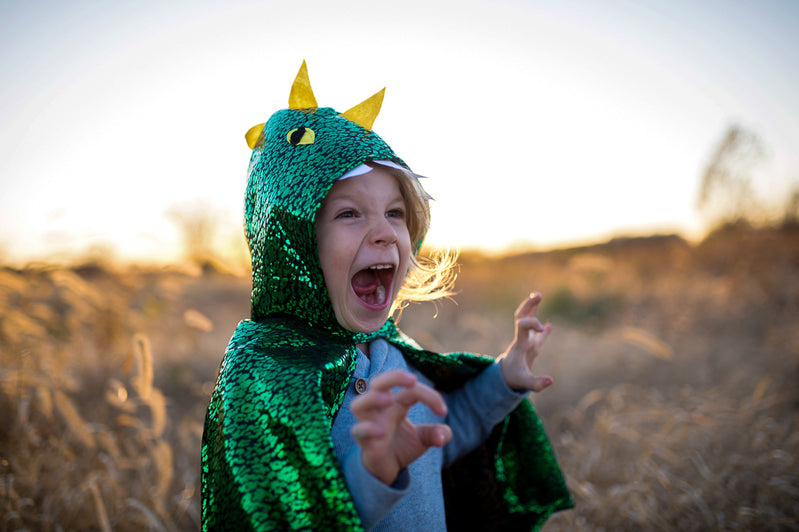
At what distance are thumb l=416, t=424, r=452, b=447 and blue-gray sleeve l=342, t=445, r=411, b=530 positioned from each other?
11 centimetres

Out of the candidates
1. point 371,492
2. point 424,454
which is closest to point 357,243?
point 371,492

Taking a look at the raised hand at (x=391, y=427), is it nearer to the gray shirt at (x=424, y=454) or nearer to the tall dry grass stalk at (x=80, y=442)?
the gray shirt at (x=424, y=454)

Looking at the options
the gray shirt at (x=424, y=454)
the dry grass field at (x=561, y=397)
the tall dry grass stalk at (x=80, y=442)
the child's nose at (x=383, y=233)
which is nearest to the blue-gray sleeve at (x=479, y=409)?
the gray shirt at (x=424, y=454)

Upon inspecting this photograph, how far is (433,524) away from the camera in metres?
1.55

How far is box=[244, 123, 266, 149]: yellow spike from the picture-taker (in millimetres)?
1895

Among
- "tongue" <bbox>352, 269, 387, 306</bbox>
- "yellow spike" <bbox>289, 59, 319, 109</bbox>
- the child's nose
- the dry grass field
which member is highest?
"yellow spike" <bbox>289, 59, 319, 109</bbox>

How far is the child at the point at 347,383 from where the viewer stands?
40.7 inches

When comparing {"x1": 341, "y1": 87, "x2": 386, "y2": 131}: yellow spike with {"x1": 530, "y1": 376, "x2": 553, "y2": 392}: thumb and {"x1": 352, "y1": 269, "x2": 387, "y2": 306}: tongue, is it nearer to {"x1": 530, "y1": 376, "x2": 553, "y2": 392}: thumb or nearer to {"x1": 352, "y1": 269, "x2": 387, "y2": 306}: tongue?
{"x1": 352, "y1": 269, "x2": 387, "y2": 306}: tongue

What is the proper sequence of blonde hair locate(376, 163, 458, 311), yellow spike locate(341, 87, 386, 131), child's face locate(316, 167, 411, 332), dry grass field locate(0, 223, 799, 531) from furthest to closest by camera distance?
dry grass field locate(0, 223, 799, 531) < yellow spike locate(341, 87, 386, 131) < blonde hair locate(376, 163, 458, 311) < child's face locate(316, 167, 411, 332)

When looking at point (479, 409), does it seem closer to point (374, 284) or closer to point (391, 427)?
point (374, 284)

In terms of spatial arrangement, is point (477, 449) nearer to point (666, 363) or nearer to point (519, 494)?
point (519, 494)

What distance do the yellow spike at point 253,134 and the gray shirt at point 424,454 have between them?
40.4 inches

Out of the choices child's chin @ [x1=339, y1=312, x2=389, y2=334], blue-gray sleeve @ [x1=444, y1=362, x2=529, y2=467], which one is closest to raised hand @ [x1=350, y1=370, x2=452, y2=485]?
child's chin @ [x1=339, y1=312, x2=389, y2=334]

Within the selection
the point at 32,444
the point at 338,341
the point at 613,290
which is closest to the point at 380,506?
the point at 338,341
